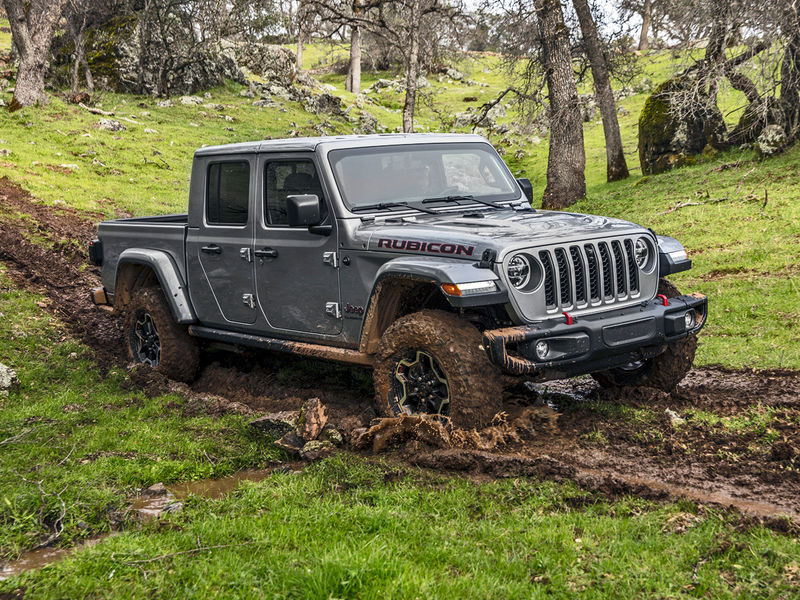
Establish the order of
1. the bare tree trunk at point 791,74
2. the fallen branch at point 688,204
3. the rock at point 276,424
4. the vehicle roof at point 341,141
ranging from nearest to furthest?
the rock at point 276,424
the vehicle roof at point 341,141
the fallen branch at point 688,204
the bare tree trunk at point 791,74

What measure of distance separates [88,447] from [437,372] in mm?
2504

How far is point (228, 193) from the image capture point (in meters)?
7.21

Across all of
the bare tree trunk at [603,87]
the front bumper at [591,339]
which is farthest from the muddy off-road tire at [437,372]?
the bare tree trunk at [603,87]

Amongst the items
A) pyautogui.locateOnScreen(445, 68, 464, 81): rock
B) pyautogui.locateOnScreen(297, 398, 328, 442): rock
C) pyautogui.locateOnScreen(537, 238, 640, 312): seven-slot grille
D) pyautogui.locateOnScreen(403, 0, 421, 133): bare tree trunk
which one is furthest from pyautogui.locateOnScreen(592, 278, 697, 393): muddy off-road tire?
pyautogui.locateOnScreen(445, 68, 464, 81): rock

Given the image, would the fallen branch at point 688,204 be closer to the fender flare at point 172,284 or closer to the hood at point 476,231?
the hood at point 476,231

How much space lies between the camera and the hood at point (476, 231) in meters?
5.38

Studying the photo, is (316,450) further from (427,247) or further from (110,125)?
(110,125)

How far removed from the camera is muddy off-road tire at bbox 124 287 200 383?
25.7 feet

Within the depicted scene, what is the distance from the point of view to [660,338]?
18.7 feet

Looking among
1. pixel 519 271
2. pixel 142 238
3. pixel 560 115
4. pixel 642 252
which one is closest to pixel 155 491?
pixel 519 271

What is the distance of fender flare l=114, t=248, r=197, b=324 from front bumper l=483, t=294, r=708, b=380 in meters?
3.51

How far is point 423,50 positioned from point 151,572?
1100 inches

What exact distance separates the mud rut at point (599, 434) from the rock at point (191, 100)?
24.8 metres

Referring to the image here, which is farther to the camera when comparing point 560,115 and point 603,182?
point 603,182
